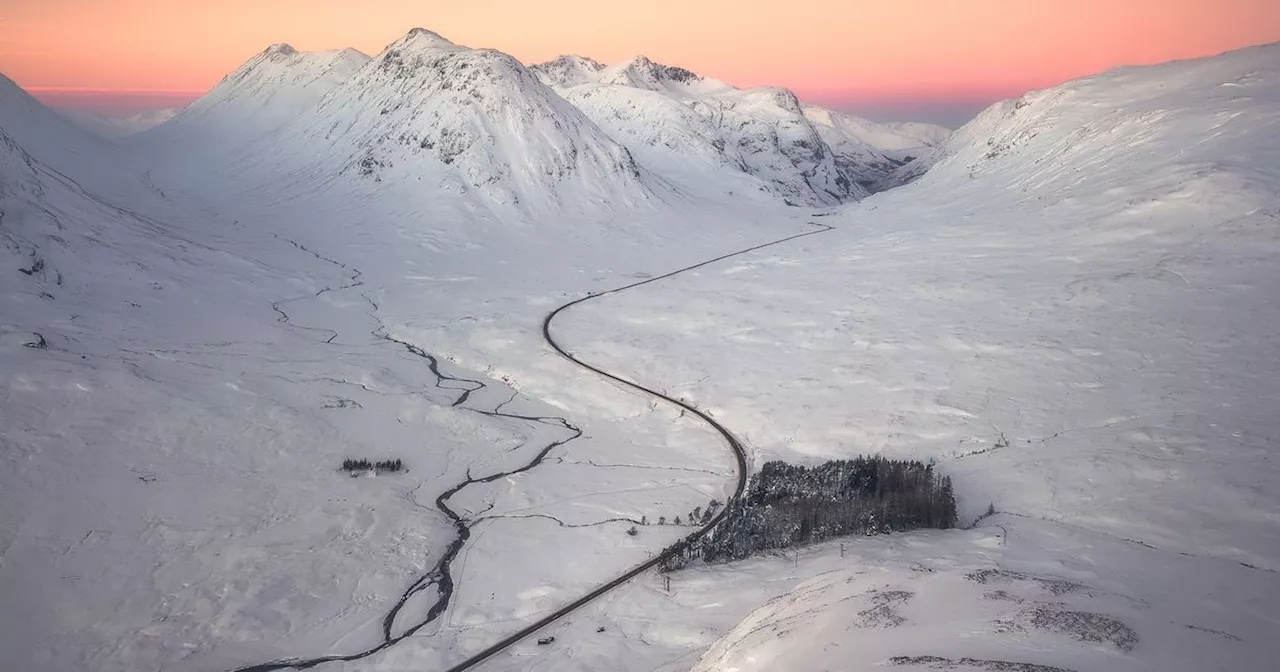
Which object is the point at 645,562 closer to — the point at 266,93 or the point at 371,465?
the point at 371,465

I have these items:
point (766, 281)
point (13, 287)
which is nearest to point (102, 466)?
point (13, 287)

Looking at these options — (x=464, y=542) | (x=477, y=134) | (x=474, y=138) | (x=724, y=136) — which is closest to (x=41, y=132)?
(x=474, y=138)

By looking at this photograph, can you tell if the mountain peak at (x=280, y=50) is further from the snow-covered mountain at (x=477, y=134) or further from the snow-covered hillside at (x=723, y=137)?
the snow-covered hillside at (x=723, y=137)

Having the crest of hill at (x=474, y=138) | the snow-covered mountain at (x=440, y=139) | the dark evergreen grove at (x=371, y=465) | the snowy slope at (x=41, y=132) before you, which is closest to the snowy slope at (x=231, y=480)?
the dark evergreen grove at (x=371, y=465)

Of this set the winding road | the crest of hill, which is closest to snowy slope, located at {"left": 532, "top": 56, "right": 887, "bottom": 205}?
the crest of hill

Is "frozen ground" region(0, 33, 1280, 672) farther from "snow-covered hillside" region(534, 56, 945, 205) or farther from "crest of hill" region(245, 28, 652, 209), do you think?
"snow-covered hillside" region(534, 56, 945, 205)
